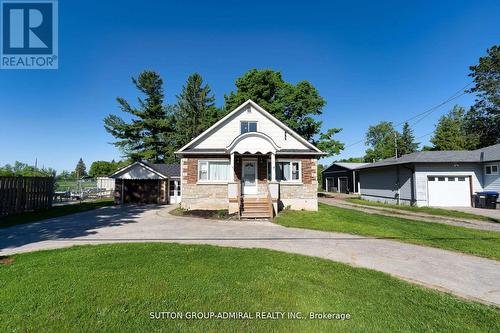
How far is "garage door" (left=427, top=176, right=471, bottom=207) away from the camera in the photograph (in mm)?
19203

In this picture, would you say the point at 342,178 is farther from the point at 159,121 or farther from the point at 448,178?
the point at 159,121

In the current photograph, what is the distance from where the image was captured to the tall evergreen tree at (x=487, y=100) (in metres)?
33.3

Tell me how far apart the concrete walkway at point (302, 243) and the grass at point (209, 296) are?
0.89 metres

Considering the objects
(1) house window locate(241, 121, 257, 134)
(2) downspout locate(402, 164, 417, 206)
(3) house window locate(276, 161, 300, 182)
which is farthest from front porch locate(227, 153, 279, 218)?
(2) downspout locate(402, 164, 417, 206)

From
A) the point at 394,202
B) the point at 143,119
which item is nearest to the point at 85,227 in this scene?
the point at 394,202

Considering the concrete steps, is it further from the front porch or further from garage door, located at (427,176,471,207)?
garage door, located at (427,176,471,207)

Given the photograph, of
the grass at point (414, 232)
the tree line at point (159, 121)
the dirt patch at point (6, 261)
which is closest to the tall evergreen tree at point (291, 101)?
the tree line at point (159, 121)

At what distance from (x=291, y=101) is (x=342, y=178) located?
17044 millimetres

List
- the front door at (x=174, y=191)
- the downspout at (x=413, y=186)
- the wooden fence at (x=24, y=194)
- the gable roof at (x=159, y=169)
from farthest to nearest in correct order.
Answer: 1. the front door at (x=174, y=191)
2. the gable roof at (x=159, y=169)
3. the downspout at (x=413, y=186)
4. the wooden fence at (x=24, y=194)

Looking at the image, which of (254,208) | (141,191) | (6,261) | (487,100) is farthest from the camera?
(487,100)

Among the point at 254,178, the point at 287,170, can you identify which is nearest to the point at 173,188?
the point at 254,178

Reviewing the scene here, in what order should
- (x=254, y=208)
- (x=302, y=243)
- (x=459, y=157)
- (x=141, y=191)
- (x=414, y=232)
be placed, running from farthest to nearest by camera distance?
(x=141, y=191)
(x=459, y=157)
(x=254, y=208)
(x=414, y=232)
(x=302, y=243)

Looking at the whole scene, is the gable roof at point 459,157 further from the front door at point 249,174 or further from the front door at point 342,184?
the front door at point 342,184

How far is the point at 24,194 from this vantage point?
599 inches
